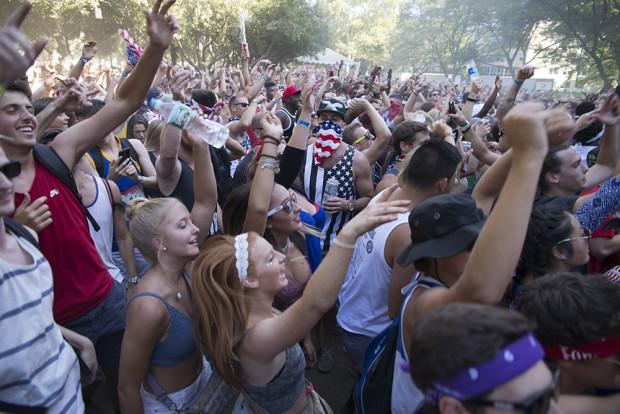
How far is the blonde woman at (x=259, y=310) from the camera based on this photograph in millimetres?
1704

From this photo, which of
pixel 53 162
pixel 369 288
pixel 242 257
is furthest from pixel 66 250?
pixel 369 288

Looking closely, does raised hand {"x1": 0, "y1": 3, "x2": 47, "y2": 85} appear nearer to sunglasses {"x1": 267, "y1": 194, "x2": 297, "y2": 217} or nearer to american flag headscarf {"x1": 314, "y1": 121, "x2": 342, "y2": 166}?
sunglasses {"x1": 267, "y1": 194, "x2": 297, "y2": 217}

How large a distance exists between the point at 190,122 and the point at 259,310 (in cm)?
132

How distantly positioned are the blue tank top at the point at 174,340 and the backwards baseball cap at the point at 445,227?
1.12m

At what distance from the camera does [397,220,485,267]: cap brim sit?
1.74 meters

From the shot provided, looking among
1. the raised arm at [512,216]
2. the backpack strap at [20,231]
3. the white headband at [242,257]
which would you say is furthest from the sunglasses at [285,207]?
the raised arm at [512,216]

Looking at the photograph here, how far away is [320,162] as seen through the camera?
14.6ft

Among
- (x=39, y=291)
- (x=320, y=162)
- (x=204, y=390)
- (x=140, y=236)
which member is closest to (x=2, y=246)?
(x=39, y=291)

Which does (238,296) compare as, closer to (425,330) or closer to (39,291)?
(39,291)

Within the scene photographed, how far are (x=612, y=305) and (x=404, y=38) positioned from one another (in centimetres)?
7396

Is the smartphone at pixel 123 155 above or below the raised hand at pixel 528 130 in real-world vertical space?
below

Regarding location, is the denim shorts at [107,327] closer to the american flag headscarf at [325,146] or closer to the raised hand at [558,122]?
the american flag headscarf at [325,146]

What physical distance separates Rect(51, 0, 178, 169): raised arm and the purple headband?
1978 mm

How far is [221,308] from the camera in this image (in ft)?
6.34
